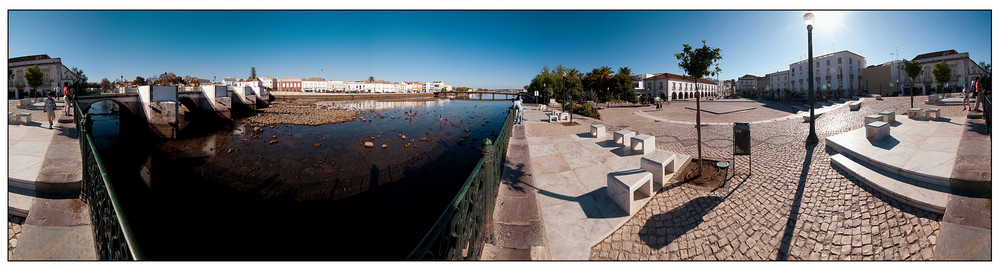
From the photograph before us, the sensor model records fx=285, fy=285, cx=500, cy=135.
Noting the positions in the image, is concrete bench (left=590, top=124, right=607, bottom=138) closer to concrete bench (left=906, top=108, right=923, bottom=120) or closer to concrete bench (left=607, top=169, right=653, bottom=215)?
concrete bench (left=607, top=169, right=653, bottom=215)

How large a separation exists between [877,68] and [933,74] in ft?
25.2

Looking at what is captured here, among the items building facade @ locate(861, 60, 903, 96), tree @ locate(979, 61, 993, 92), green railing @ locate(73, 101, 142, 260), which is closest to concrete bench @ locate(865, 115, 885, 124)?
tree @ locate(979, 61, 993, 92)

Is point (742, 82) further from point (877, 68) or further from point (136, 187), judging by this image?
point (136, 187)

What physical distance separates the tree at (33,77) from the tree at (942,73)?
1168cm

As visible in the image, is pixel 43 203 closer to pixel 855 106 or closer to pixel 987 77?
pixel 987 77

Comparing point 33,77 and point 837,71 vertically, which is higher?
point 837,71

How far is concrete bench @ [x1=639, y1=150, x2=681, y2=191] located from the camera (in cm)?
423

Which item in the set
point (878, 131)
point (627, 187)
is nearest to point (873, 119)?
point (878, 131)

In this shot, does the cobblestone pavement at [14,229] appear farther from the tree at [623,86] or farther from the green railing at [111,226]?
the tree at [623,86]

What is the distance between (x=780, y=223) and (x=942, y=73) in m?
4.11

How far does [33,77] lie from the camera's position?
3750 mm

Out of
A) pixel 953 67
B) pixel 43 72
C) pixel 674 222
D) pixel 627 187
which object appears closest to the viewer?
pixel 674 222

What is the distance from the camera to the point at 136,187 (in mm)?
7340

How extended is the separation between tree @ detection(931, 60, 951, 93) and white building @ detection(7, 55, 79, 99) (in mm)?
10376
